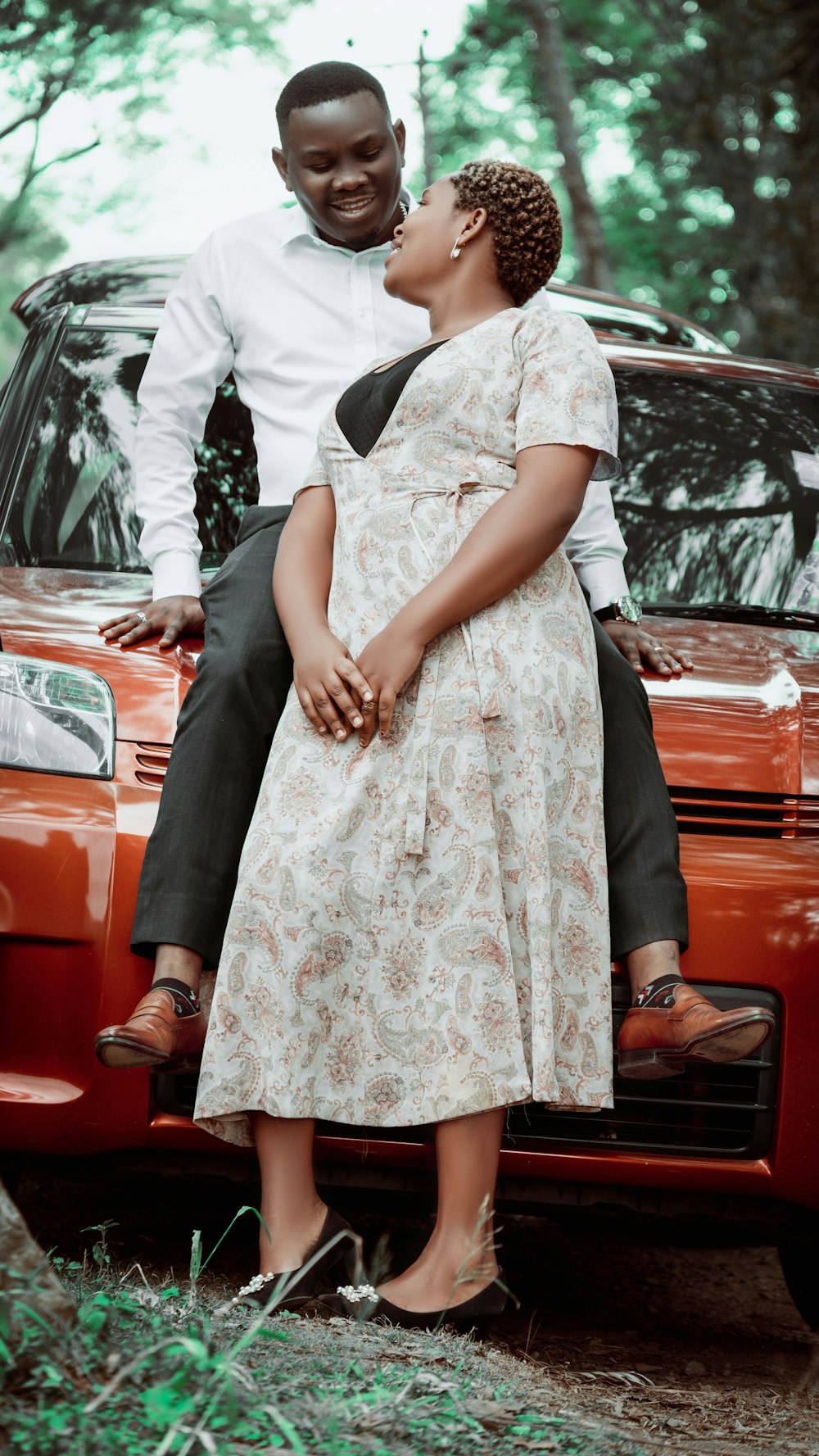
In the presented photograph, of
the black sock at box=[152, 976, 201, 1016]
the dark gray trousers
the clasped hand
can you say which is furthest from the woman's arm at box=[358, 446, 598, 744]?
the black sock at box=[152, 976, 201, 1016]

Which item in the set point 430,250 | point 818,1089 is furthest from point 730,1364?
point 430,250

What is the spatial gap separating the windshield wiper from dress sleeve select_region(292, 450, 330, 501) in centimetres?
97

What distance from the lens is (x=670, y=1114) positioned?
8.49ft

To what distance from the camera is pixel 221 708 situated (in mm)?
2600

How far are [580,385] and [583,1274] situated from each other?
2.15 metres

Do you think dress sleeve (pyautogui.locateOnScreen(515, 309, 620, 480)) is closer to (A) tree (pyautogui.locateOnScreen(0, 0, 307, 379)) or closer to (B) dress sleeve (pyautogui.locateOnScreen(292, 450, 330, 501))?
(B) dress sleeve (pyautogui.locateOnScreen(292, 450, 330, 501))

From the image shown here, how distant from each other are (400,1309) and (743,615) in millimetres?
1826

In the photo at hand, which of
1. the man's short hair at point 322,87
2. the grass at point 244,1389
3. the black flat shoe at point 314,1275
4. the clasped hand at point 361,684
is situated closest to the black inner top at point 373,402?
the clasped hand at point 361,684

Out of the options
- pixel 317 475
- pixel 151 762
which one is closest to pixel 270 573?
pixel 317 475

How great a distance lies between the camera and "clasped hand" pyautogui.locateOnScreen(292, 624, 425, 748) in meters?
2.45

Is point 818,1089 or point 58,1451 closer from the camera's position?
point 58,1451

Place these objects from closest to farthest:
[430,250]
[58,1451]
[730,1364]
A: 1. [58,1451]
2. [430,250]
3. [730,1364]

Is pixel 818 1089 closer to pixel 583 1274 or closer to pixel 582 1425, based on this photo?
pixel 582 1425

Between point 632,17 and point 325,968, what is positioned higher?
point 632,17
